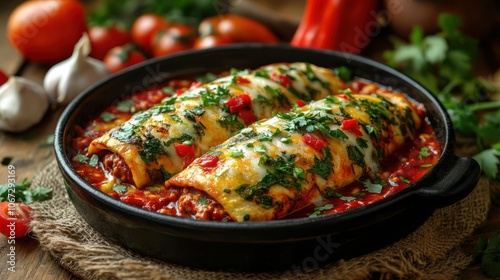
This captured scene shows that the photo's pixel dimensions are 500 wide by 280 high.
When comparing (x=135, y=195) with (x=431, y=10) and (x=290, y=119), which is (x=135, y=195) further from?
(x=431, y=10)

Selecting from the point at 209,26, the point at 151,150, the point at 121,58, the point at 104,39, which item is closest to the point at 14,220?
the point at 151,150

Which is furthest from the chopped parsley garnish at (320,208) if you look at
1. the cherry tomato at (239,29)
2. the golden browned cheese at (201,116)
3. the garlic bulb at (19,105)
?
the cherry tomato at (239,29)

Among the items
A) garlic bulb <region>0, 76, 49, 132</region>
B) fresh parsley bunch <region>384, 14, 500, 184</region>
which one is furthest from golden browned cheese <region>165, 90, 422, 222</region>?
garlic bulb <region>0, 76, 49, 132</region>

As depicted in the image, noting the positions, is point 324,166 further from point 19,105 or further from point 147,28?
point 147,28

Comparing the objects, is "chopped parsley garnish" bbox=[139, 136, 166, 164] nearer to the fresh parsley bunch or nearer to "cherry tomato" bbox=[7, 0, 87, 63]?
the fresh parsley bunch

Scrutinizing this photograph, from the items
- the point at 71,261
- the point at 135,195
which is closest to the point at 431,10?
the point at 135,195

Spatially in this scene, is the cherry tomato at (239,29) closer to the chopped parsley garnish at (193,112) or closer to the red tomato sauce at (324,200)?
the red tomato sauce at (324,200)
